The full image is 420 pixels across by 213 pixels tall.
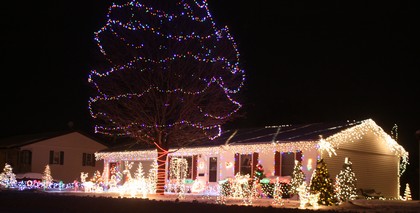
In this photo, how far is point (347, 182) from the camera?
2253 cm

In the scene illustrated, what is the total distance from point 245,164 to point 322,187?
30.7 ft

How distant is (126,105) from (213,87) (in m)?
4.18

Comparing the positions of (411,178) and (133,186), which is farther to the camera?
(411,178)

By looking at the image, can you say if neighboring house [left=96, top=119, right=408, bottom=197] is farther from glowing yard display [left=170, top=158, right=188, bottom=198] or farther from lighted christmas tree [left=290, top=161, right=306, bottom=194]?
lighted christmas tree [left=290, top=161, right=306, bottom=194]

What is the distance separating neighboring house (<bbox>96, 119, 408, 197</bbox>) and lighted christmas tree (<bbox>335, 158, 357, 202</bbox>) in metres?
1.00

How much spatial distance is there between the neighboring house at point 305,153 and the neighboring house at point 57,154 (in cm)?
1550

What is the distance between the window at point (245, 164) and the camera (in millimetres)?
26828

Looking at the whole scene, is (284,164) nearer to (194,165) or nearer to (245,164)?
(245,164)

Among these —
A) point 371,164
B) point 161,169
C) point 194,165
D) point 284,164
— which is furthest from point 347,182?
point 194,165

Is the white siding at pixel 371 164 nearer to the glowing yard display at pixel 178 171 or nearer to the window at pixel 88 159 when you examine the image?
the glowing yard display at pixel 178 171

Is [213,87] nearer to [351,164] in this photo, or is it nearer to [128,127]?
[128,127]

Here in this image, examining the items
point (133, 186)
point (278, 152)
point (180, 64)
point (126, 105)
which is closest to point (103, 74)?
point (126, 105)

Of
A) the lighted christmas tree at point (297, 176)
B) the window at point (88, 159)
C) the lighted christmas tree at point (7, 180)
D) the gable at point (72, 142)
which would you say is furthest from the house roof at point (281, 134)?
the window at point (88, 159)

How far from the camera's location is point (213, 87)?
84.0 feet
